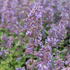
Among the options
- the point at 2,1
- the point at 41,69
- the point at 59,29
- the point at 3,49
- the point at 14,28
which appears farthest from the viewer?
the point at 2,1

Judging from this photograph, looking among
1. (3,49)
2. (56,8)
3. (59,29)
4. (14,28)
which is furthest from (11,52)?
(56,8)

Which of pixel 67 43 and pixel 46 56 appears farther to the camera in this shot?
pixel 67 43

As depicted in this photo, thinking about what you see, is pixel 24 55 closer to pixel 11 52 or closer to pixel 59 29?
pixel 11 52

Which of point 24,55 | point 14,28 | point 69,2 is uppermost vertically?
point 69,2

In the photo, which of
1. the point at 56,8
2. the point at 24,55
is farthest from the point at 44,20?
the point at 24,55

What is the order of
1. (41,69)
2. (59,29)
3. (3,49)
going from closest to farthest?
(41,69)
(59,29)
(3,49)

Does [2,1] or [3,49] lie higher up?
[2,1]

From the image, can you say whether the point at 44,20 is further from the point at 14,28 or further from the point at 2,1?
the point at 2,1
